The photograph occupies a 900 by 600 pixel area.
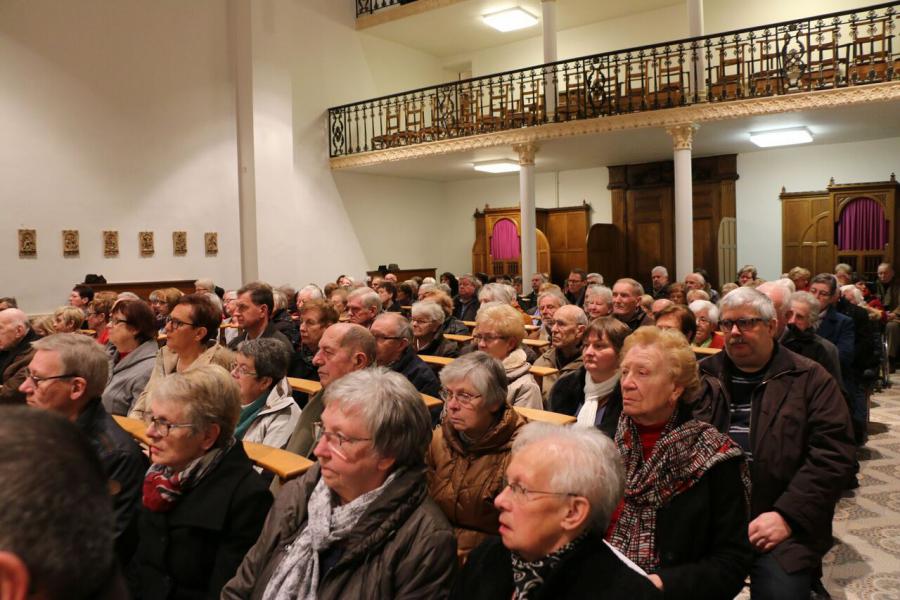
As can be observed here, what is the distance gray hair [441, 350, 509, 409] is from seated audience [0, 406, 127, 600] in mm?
1899

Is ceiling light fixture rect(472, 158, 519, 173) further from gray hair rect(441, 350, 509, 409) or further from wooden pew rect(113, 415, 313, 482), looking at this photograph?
wooden pew rect(113, 415, 313, 482)

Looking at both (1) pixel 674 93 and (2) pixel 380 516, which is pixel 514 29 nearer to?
(1) pixel 674 93

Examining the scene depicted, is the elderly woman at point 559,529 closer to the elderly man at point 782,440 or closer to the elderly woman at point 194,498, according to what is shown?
the elderly woman at point 194,498

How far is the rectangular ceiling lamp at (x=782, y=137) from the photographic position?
11508 mm

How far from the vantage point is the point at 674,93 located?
38.0 feet

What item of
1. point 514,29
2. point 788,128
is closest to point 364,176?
point 514,29

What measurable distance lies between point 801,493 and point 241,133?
13.5 meters

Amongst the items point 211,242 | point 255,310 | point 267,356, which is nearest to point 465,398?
point 267,356

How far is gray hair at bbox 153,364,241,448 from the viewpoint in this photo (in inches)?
98.3

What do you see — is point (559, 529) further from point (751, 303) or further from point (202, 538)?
point (751, 303)

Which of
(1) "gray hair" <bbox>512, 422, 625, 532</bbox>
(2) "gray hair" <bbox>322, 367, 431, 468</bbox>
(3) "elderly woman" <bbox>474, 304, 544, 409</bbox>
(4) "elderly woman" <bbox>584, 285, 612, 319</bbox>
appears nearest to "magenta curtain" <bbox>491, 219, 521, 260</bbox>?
(4) "elderly woman" <bbox>584, 285, 612, 319</bbox>

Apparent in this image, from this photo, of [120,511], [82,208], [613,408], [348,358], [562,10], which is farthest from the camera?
[562,10]

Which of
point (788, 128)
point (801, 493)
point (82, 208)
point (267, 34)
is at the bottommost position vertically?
point (801, 493)

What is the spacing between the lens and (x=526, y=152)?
12594 mm
